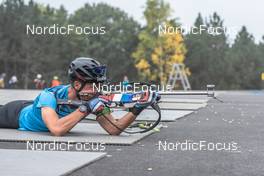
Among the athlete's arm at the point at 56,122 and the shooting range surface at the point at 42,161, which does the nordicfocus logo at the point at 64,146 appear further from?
the athlete's arm at the point at 56,122

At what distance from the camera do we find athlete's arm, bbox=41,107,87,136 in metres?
7.64

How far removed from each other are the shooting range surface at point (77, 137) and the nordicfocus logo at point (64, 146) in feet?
0.48

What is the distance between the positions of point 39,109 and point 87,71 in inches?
35.1

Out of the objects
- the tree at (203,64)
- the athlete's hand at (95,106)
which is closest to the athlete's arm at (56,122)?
the athlete's hand at (95,106)

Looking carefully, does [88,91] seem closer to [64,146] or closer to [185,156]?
[64,146]

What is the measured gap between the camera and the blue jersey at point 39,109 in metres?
7.88

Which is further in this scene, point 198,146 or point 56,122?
point 56,122

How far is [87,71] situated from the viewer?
782 cm

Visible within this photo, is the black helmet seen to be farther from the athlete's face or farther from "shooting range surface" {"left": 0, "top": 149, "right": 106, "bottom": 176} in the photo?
"shooting range surface" {"left": 0, "top": 149, "right": 106, "bottom": 176}

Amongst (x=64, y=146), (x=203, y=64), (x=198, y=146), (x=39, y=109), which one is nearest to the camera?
(x=64, y=146)

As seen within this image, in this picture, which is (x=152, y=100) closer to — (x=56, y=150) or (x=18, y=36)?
(x=56, y=150)

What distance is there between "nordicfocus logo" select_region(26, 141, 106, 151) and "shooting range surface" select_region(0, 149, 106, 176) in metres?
0.35

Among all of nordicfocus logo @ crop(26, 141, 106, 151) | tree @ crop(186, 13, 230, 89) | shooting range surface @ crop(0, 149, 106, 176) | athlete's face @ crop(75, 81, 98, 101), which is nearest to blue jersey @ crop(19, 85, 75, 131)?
athlete's face @ crop(75, 81, 98, 101)

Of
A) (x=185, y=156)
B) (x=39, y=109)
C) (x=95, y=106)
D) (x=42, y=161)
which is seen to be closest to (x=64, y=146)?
(x=95, y=106)
